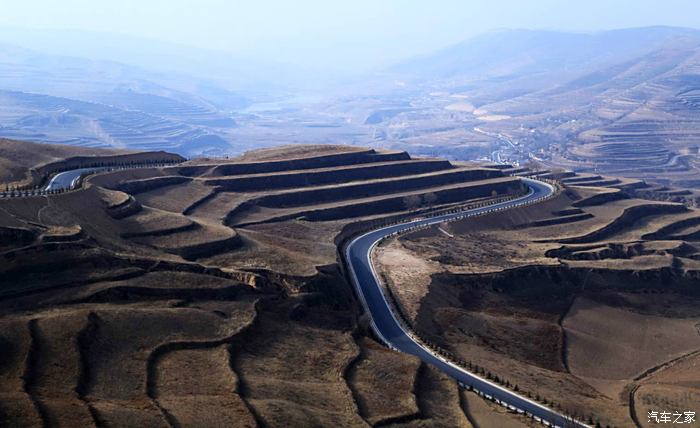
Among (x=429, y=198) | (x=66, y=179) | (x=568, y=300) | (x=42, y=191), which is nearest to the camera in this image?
(x=42, y=191)

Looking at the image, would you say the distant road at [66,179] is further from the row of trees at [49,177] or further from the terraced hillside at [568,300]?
the terraced hillside at [568,300]

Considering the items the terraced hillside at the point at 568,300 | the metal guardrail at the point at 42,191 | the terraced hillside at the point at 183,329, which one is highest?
the metal guardrail at the point at 42,191

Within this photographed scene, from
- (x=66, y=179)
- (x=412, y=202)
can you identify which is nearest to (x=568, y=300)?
(x=412, y=202)

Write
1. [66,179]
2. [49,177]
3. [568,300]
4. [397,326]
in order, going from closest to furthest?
[397,326] → [568,300] → [66,179] → [49,177]

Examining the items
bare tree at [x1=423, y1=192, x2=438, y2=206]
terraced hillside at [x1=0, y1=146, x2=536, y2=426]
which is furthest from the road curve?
bare tree at [x1=423, y1=192, x2=438, y2=206]

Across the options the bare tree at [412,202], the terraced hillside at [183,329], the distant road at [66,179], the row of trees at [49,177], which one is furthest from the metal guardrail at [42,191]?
the bare tree at [412,202]

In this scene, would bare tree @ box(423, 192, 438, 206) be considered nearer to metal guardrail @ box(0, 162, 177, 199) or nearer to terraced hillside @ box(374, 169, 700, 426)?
terraced hillside @ box(374, 169, 700, 426)

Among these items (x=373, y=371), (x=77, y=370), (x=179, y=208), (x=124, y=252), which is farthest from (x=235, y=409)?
(x=179, y=208)

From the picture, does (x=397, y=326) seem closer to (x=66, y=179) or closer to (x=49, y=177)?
(x=66, y=179)
